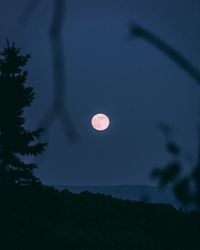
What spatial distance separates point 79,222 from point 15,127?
521 centimetres

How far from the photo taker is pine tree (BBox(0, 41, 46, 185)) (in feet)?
74.1

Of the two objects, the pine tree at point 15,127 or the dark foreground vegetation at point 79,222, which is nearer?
the dark foreground vegetation at point 79,222

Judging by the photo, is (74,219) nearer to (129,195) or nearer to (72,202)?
(72,202)

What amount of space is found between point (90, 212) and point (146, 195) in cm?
2288

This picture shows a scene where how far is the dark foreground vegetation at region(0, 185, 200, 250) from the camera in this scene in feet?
57.0

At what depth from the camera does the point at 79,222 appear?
23.8 m

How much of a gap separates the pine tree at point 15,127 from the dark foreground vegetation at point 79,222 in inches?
24.6

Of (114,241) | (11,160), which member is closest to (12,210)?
(11,160)

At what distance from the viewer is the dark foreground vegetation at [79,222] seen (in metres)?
17.4

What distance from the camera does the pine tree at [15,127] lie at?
74.1 ft

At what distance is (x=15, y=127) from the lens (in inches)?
898

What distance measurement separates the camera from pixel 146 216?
2812 centimetres

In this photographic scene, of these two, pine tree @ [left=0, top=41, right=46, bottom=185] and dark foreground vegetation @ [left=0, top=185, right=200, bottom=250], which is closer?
dark foreground vegetation @ [left=0, top=185, right=200, bottom=250]

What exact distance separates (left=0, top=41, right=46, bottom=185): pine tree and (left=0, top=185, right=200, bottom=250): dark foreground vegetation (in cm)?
62
